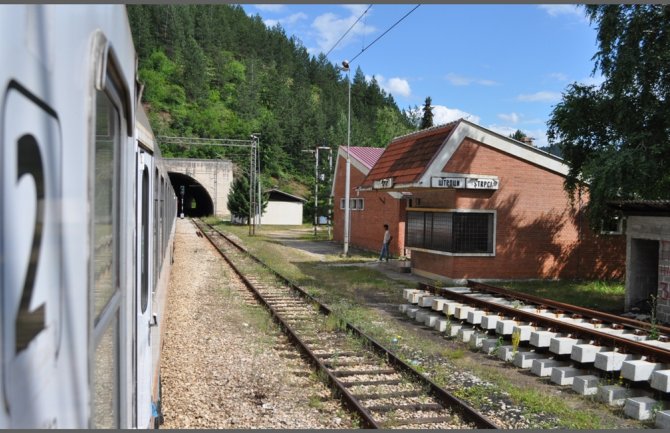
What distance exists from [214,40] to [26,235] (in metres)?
129

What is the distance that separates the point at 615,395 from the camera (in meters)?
7.01

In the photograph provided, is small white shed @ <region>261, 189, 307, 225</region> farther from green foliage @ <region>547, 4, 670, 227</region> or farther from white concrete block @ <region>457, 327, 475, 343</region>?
white concrete block @ <region>457, 327, 475, 343</region>

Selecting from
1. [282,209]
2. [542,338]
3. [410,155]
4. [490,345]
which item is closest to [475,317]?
[490,345]

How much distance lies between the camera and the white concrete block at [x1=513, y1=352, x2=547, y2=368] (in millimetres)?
8578

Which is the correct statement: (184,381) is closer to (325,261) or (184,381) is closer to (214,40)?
(325,261)

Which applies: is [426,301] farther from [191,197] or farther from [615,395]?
[191,197]

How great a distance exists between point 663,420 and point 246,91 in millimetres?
103173

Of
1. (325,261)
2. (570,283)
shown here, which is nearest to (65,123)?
(570,283)

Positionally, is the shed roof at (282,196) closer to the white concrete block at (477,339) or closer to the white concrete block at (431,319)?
the white concrete block at (431,319)

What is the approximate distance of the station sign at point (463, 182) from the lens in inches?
674

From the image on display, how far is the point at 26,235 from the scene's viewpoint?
1.19m

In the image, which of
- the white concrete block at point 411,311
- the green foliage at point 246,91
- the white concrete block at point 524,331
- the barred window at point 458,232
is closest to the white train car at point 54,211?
the white concrete block at point 524,331

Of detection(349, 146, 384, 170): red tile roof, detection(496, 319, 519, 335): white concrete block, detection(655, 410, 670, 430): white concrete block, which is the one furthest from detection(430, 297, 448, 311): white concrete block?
detection(349, 146, 384, 170): red tile roof

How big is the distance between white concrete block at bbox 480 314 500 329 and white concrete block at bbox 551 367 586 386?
6.51ft
